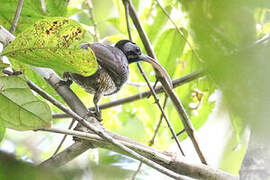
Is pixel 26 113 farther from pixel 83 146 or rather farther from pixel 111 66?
pixel 111 66

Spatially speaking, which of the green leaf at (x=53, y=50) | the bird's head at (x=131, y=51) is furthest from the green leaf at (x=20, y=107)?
the bird's head at (x=131, y=51)

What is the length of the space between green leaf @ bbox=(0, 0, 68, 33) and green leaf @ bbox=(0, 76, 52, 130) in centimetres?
120

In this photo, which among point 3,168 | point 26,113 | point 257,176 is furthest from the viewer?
point 26,113

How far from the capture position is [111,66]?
8.78 feet

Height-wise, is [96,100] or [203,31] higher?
[203,31]

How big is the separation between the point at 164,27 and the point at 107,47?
0.64 meters

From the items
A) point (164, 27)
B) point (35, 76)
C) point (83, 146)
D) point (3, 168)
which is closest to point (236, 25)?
point (3, 168)

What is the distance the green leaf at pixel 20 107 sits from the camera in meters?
1.30

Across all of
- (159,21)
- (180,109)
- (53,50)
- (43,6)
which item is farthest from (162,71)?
(53,50)

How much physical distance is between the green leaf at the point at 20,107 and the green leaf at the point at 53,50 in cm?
10

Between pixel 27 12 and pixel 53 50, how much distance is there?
134 cm

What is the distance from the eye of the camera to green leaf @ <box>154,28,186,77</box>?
2928 mm

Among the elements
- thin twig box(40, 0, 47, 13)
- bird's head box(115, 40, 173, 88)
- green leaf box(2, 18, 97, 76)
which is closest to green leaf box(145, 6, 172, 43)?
bird's head box(115, 40, 173, 88)

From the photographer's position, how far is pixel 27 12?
2.61 metres
